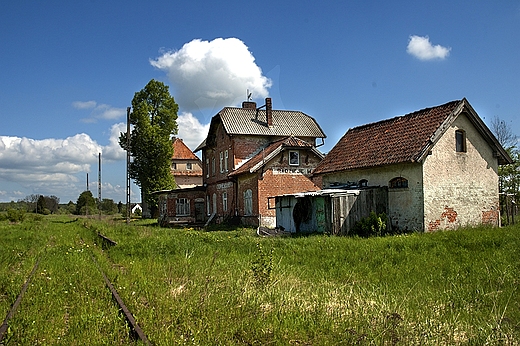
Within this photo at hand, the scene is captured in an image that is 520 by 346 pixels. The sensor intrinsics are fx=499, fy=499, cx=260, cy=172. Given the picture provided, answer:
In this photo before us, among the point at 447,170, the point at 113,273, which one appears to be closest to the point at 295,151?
the point at 447,170

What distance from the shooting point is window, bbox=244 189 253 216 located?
1183 inches

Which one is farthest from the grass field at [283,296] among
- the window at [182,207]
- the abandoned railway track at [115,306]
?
the window at [182,207]

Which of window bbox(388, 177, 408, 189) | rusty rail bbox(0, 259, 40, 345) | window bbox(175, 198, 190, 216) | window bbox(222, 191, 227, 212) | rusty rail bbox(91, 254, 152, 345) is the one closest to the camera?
rusty rail bbox(91, 254, 152, 345)

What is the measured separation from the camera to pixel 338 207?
19.5 meters

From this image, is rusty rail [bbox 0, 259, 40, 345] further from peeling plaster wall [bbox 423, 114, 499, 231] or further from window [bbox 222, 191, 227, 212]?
window [bbox 222, 191, 227, 212]

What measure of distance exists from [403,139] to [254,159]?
517 inches

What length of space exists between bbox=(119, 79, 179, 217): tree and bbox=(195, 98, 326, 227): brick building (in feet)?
30.2

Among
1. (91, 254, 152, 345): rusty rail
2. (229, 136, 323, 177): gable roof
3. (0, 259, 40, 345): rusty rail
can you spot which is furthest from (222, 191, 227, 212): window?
(91, 254, 152, 345): rusty rail

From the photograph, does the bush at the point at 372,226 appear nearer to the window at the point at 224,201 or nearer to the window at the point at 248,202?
the window at the point at 248,202

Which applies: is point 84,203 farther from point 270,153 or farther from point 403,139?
point 403,139

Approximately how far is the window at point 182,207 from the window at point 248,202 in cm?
960

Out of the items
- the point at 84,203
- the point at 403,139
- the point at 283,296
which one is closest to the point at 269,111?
the point at 403,139

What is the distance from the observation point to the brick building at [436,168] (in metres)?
19.0

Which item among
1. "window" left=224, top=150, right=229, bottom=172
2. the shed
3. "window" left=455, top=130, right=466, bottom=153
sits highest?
"window" left=224, top=150, right=229, bottom=172
